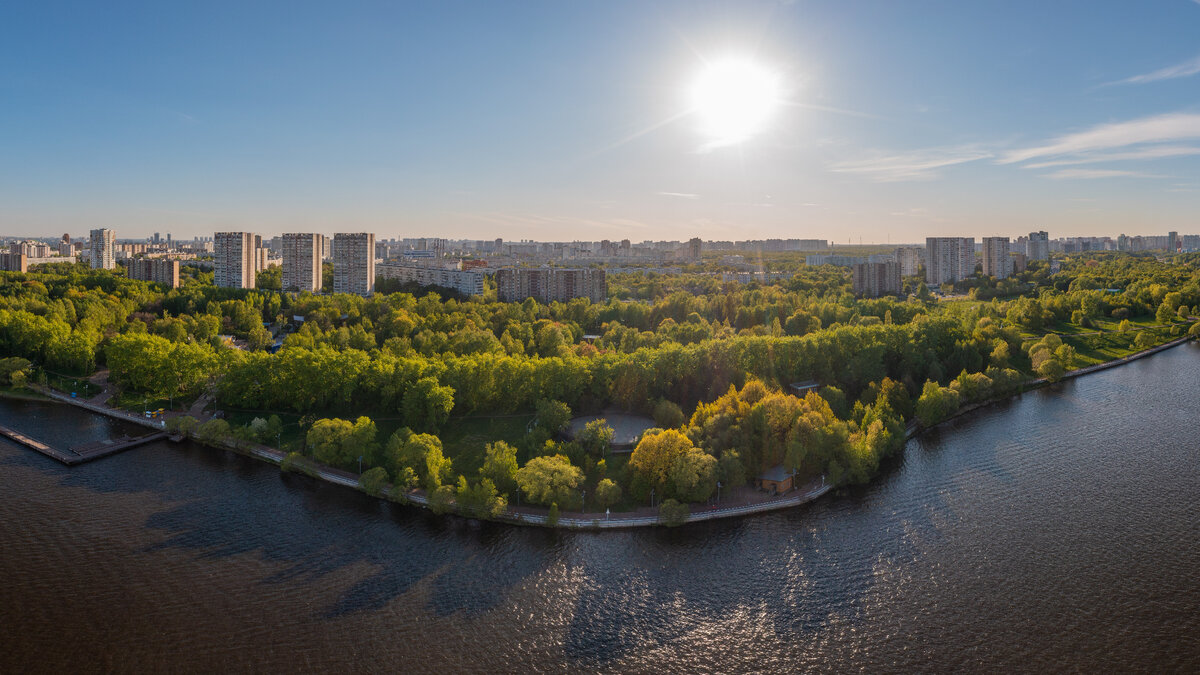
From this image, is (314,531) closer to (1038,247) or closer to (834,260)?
(834,260)

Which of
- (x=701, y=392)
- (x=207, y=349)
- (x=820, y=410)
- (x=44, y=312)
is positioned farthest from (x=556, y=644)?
(x=44, y=312)

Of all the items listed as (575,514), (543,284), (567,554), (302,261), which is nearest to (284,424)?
(575,514)

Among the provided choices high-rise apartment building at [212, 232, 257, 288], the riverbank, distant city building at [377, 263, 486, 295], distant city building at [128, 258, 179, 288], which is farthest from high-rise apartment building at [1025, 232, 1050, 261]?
distant city building at [128, 258, 179, 288]

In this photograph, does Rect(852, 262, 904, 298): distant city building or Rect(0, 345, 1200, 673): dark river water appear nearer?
Rect(0, 345, 1200, 673): dark river water

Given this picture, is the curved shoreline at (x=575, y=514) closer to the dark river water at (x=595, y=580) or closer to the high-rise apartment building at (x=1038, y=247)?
the dark river water at (x=595, y=580)

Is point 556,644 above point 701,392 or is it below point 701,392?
below

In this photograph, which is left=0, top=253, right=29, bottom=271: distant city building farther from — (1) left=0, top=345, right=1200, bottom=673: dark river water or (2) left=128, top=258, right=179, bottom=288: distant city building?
(1) left=0, top=345, right=1200, bottom=673: dark river water

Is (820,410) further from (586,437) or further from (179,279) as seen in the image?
(179,279)
